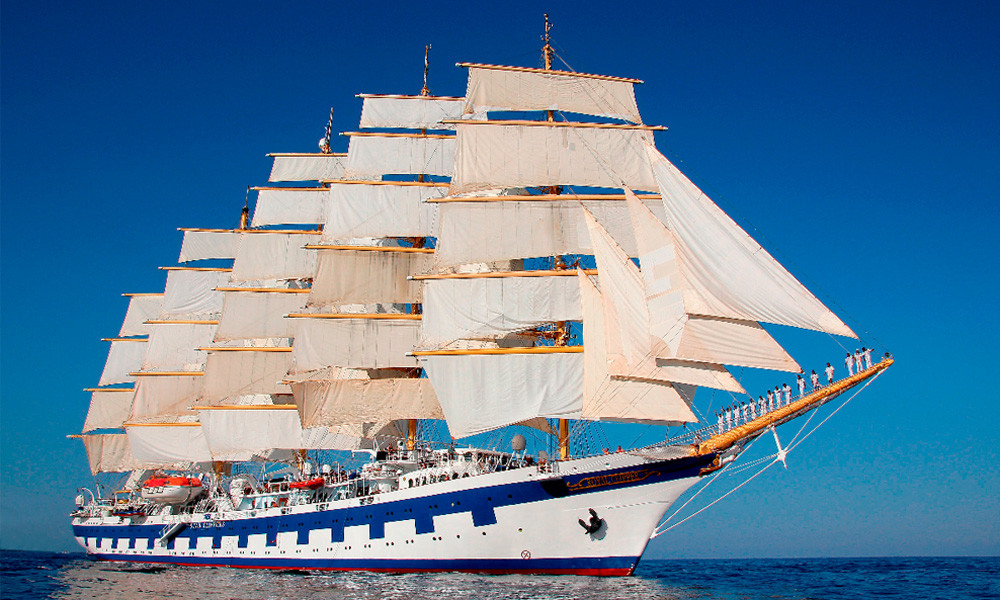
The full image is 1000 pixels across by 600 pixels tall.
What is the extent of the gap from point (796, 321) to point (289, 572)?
82.5 feet

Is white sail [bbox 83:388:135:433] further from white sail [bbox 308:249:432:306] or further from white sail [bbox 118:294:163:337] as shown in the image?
white sail [bbox 308:249:432:306]

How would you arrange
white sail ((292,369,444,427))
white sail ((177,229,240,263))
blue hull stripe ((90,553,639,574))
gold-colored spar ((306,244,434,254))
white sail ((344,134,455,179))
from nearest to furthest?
1. blue hull stripe ((90,553,639,574))
2. white sail ((292,369,444,427))
3. gold-colored spar ((306,244,434,254))
4. white sail ((344,134,455,179))
5. white sail ((177,229,240,263))

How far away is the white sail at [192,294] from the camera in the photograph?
57.6 meters

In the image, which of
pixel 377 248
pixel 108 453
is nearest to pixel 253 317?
pixel 377 248

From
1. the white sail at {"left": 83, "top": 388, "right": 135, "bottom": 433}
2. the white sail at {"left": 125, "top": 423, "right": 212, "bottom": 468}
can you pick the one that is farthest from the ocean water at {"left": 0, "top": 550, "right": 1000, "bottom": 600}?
the white sail at {"left": 83, "top": 388, "right": 135, "bottom": 433}

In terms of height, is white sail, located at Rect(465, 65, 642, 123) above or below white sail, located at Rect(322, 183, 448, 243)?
above

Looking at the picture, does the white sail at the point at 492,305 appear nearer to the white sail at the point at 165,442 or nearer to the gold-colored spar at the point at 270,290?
the gold-colored spar at the point at 270,290

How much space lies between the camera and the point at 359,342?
42.3 metres

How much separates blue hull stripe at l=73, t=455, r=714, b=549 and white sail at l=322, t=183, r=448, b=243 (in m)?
16.4

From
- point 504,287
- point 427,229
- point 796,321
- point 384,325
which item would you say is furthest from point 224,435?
point 796,321

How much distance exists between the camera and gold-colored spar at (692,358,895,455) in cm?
2673

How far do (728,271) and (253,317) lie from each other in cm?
3256

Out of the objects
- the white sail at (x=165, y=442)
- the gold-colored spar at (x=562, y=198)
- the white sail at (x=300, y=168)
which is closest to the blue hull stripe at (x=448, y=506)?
the white sail at (x=165, y=442)

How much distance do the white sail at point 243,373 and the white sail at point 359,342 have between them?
19.8 ft
